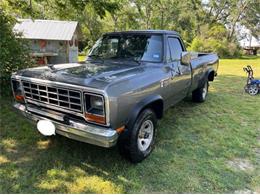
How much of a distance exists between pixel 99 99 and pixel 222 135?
287cm

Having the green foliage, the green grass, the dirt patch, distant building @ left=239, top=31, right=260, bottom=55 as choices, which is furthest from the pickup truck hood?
distant building @ left=239, top=31, right=260, bottom=55

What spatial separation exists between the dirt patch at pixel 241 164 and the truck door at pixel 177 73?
1.50 m

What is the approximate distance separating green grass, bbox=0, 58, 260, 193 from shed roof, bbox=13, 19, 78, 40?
14.2m

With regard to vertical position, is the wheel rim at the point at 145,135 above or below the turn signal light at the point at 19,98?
below

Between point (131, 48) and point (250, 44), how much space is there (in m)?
49.4

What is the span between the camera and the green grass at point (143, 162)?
318 centimetres

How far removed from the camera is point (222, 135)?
15.6ft

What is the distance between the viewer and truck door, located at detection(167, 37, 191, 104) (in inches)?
179

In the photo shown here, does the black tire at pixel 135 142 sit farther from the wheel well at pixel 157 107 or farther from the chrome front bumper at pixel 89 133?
the chrome front bumper at pixel 89 133

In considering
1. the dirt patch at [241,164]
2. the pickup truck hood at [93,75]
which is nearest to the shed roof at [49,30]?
the pickup truck hood at [93,75]

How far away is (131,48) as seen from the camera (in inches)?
182

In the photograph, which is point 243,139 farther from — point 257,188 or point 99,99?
point 99,99

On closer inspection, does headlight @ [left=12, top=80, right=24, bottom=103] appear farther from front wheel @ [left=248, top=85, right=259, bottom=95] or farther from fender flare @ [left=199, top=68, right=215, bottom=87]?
front wheel @ [left=248, top=85, right=259, bottom=95]

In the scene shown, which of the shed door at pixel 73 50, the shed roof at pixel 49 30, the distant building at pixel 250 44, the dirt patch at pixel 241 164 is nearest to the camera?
the dirt patch at pixel 241 164
